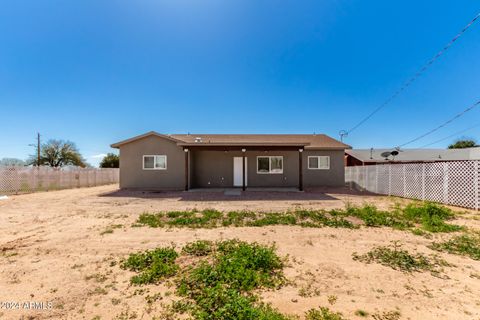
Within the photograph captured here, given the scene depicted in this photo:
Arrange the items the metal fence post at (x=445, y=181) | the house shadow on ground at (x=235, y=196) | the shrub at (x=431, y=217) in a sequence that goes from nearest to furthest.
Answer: the shrub at (x=431, y=217), the metal fence post at (x=445, y=181), the house shadow on ground at (x=235, y=196)

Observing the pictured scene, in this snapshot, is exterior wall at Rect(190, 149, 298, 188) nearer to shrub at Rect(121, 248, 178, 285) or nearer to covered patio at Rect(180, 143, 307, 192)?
covered patio at Rect(180, 143, 307, 192)

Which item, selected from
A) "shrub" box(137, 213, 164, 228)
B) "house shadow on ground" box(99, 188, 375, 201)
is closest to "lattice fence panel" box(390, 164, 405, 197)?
"house shadow on ground" box(99, 188, 375, 201)

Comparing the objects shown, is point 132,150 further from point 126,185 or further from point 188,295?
point 188,295

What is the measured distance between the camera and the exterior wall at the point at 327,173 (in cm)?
1523

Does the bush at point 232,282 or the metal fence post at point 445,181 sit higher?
the metal fence post at point 445,181

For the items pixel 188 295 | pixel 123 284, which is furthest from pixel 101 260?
pixel 188 295

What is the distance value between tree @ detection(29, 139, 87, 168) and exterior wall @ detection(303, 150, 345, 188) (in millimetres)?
42112

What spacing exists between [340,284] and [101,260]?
152 inches

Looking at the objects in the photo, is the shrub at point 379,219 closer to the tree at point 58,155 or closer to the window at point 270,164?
the window at point 270,164

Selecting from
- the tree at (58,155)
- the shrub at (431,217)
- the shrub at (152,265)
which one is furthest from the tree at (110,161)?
the shrub at (431,217)

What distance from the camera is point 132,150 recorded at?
13867 millimetres

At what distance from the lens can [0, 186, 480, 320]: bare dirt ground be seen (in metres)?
2.48

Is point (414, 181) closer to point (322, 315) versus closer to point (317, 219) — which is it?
point (317, 219)

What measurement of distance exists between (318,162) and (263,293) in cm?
1379
